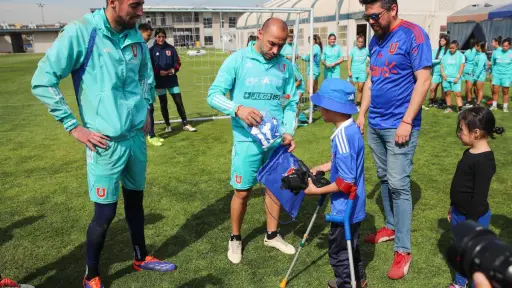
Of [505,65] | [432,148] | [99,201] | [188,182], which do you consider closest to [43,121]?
[188,182]

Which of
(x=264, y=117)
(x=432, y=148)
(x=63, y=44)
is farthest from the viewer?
(x=432, y=148)

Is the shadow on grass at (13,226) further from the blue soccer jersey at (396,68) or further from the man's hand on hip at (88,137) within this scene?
the blue soccer jersey at (396,68)

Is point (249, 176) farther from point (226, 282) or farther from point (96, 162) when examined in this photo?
point (96, 162)

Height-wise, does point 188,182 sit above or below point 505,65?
below

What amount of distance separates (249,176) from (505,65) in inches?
409

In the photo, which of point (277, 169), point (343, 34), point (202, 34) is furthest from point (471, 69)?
point (343, 34)

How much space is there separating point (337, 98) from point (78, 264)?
9.35 feet

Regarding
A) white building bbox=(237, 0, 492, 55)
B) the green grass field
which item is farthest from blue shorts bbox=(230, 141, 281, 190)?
white building bbox=(237, 0, 492, 55)

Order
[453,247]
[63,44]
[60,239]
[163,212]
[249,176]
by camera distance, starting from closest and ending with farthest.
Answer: [453,247] → [63,44] → [249,176] → [60,239] → [163,212]

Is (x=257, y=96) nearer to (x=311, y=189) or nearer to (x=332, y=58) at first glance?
(x=311, y=189)

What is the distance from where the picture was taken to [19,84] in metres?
19.7

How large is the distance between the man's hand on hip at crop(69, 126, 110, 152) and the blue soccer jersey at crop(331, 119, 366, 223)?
1698 mm

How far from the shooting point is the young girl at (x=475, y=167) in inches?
115

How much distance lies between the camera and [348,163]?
2.75 m
